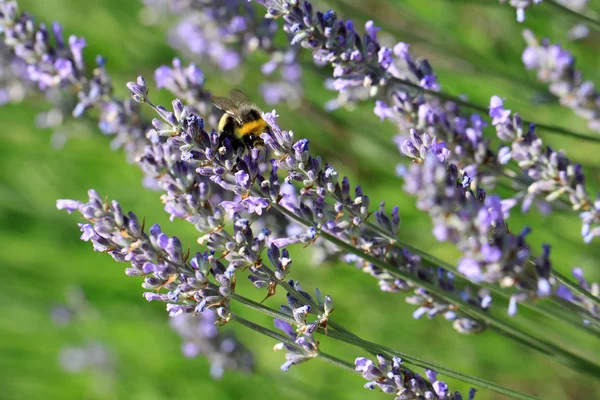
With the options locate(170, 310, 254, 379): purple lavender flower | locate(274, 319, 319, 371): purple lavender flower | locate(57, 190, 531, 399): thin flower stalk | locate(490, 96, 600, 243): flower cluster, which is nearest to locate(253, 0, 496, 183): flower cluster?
locate(490, 96, 600, 243): flower cluster

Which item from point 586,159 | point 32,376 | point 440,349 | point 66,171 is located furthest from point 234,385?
point 586,159

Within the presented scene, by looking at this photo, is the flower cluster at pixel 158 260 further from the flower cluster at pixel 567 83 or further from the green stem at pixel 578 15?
the flower cluster at pixel 567 83

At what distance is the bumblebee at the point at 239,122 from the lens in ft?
7.32

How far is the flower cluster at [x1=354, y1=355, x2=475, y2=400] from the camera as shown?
5.18ft

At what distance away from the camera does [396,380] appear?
1571 millimetres

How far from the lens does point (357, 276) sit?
12.4ft

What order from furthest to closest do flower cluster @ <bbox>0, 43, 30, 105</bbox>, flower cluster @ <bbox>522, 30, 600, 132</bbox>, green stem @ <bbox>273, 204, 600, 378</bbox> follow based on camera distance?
flower cluster @ <bbox>0, 43, 30, 105</bbox>, flower cluster @ <bbox>522, 30, 600, 132</bbox>, green stem @ <bbox>273, 204, 600, 378</bbox>

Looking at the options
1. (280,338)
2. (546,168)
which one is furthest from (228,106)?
(546,168)

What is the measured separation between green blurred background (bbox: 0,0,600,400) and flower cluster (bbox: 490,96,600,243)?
2.79 feet

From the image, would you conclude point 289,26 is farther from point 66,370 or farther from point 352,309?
point 66,370

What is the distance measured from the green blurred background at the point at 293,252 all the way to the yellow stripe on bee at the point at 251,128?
0.62 m

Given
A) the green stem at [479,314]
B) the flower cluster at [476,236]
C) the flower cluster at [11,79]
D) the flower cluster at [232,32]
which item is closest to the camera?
the flower cluster at [476,236]

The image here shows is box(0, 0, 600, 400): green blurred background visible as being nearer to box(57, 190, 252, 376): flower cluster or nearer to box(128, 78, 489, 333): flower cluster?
box(128, 78, 489, 333): flower cluster

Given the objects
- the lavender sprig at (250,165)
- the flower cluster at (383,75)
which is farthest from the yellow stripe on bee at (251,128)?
the lavender sprig at (250,165)
